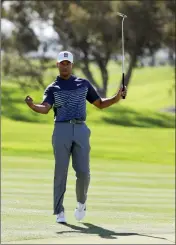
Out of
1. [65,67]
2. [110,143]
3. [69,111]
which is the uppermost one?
[65,67]

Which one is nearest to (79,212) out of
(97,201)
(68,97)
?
(68,97)

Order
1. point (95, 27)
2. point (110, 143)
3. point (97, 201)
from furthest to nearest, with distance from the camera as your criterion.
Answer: point (95, 27)
point (110, 143)
point (97, 201)

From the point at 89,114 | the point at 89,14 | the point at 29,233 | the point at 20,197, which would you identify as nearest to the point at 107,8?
the point at 89,14

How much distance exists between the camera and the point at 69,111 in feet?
26.0

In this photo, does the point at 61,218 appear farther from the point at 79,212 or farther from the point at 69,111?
the point at 69,111

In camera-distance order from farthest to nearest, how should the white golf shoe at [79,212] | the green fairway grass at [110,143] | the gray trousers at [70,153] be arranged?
the green fairway grass at [110,143]
the white golf shoe at [79,212]
the gray trousers at [70,153]

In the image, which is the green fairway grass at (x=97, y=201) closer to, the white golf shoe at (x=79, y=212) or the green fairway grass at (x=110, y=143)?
the white golf shoe at (x=79, y=212)

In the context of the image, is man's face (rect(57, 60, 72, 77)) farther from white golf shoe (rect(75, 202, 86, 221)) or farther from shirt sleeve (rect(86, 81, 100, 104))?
white golf shoe (rect(75, 202, 86, 221))

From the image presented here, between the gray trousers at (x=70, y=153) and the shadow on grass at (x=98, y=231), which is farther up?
the gray trousers at (x=70, y=153)

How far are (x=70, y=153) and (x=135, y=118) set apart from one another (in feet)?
136

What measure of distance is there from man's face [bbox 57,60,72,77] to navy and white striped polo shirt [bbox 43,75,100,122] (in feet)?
0.23

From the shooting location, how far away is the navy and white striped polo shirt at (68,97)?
25.9 feet

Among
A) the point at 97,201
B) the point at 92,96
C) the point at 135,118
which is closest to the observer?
the point at 92,96

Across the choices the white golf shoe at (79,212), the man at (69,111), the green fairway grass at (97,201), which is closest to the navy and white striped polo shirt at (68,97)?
the man at (69,111)
